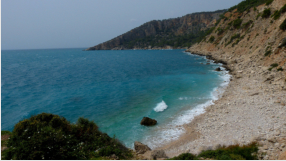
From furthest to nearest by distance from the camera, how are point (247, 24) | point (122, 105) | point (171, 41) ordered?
Answer: 1. point (171, 41)
2. point (247, 24)
3. point (122, 105)

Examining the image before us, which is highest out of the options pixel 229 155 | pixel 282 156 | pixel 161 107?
pixel 282 156

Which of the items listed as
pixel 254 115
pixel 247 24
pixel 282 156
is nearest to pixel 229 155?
pixel 282 156

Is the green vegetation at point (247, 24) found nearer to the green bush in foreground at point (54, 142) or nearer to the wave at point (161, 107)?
the wave at point (161, 107)

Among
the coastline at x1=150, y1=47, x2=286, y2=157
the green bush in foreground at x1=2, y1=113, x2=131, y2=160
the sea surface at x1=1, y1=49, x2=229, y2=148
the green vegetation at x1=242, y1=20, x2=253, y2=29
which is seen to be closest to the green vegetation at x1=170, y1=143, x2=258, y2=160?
the coastline at x1=150, y1=47, x2=286, y2=157

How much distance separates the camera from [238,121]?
15.0m

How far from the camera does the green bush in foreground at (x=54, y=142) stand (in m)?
8.44

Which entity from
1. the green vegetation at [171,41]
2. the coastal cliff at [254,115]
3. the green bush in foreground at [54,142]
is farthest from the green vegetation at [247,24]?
the green vegetation at [171,41]

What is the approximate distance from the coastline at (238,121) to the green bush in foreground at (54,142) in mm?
5319

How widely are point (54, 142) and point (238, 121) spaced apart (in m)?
14.8

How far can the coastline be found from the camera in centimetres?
1223

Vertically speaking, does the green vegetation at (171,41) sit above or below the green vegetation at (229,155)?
above

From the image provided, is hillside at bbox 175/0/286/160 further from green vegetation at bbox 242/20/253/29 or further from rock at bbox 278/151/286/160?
green vegetation at bbox 242/20/253/29

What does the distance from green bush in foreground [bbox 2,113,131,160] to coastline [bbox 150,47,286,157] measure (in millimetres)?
5319

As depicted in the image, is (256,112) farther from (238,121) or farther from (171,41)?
(171,41)
